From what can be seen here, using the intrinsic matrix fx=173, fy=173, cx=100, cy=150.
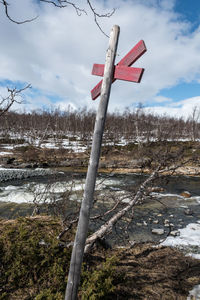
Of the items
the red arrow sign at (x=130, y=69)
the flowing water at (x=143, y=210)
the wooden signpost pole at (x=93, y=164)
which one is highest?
the red arrow sign at (x=130, y=69)

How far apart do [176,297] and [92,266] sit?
134 centimetres

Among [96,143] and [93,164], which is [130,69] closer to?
[96,143]

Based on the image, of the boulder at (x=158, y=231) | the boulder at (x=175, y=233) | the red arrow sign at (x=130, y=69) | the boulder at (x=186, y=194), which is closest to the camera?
the red arrow sign at (x=130, y=69)

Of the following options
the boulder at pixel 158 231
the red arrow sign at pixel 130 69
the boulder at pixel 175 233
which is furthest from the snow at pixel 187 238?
the red arrow sign at pixel 130 69

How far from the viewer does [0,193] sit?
1034 centimetres

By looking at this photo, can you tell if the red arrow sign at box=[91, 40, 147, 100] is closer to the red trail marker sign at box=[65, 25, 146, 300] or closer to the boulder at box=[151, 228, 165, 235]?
the red trail marker sign at box=[65, 25, 146, 300]

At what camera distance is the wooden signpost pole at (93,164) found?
6.26 feet

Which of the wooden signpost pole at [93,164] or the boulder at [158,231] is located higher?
the wooden signpost pole at [93,164]

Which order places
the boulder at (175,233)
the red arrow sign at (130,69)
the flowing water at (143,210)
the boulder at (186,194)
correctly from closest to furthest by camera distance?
the red arrow sign at (130,69) → the flowing water at (143,210) → the boulder at (175,233) → the boulder at (186,194)

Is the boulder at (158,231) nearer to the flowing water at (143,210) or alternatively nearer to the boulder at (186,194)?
the flowing water at (143,210)

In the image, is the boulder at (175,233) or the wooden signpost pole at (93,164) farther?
the boulder at (175,233)

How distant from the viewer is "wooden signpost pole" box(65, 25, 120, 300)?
1.91m

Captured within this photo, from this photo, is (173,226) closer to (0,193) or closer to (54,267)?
(54,267)

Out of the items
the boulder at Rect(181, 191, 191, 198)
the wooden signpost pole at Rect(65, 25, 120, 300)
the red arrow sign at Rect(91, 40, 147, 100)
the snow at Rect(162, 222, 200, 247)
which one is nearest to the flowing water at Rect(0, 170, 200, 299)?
the snow at Rect(162, 222, 200, 247)
